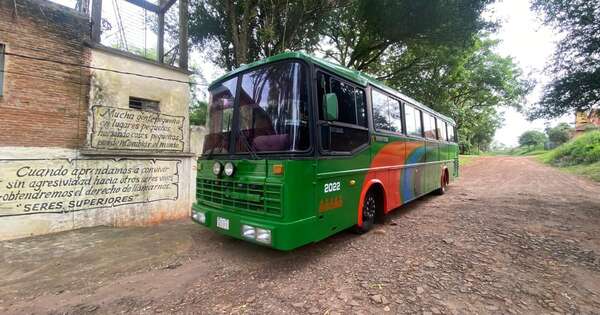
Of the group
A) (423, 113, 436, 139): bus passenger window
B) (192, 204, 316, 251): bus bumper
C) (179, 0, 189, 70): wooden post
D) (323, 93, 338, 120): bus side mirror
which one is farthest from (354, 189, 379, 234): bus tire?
(179, 0, 189, 70): wooden post

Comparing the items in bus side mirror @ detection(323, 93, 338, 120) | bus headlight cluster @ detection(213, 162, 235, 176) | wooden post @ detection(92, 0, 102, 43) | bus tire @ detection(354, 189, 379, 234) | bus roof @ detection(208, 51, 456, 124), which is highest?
wooden post @ detection(92, 0, 102, 43)

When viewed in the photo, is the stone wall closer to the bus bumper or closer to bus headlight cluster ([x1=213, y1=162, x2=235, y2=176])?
bus headlight cluster ([x1=213, y1=162, x2=235, y2=176])

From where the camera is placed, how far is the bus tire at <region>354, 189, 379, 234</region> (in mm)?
4849

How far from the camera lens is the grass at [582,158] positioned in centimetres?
1508

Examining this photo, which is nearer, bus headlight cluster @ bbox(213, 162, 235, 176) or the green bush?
bus headlight cluster @ bbox(213, 162, 235, 176)

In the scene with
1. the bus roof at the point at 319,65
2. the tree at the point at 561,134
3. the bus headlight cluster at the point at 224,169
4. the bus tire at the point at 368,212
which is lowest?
the bus tire at the point at 368,212

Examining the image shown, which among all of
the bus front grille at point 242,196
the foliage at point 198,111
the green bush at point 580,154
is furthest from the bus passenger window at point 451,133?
the green bush at point 580,154

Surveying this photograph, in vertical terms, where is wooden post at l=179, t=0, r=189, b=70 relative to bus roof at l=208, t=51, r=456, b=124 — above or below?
above

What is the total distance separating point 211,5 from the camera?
9.91 meters

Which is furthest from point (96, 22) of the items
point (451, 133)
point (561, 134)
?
point (561, 134)

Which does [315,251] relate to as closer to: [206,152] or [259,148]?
[259,148]

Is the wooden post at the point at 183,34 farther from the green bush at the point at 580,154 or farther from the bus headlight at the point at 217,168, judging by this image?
the green bush at the point at 580,154

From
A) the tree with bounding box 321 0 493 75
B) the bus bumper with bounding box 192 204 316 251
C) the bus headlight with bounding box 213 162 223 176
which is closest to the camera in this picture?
the bus bumper with bounding box 192 204 316 251

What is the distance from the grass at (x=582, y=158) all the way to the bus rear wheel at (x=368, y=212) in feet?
48.7
